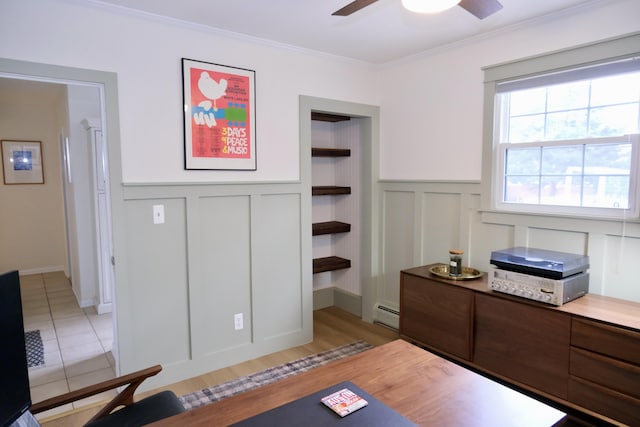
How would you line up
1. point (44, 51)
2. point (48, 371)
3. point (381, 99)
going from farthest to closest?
point (381, 99), point (48, 371), point (44, 51)

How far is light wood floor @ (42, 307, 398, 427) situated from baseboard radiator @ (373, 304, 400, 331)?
0.06 m

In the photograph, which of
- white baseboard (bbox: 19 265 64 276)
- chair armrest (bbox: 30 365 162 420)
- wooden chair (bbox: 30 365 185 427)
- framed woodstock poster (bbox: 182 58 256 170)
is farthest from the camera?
white baseboard (bbox: 19 265 64 276)

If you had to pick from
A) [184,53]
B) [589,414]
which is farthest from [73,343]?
[589,414]

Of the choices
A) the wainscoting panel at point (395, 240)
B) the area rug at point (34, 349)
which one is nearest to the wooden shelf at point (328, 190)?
the wainscoting panel at point (395, 240)

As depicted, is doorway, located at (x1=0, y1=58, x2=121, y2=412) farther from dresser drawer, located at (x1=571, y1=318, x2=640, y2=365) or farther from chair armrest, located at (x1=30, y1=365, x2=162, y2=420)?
dresser drawer, located at (x1=571, y1=318, x2=640, y2=365)

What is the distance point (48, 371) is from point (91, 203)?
1.99 meters

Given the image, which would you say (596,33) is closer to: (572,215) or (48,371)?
(572,215)

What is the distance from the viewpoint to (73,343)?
3480 mm

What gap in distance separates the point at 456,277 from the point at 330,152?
1777 millimetres

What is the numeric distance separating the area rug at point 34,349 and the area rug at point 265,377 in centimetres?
143

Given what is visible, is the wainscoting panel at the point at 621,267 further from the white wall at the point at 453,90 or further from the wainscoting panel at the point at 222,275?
the wainscoting panel at the point at 222,275

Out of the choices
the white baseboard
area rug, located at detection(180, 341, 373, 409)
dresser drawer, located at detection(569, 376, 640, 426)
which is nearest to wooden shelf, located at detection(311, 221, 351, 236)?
area rug, located at detection(180, 341, 373, 409)

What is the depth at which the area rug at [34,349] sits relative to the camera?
3086 millimetres

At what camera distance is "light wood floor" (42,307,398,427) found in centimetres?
242
